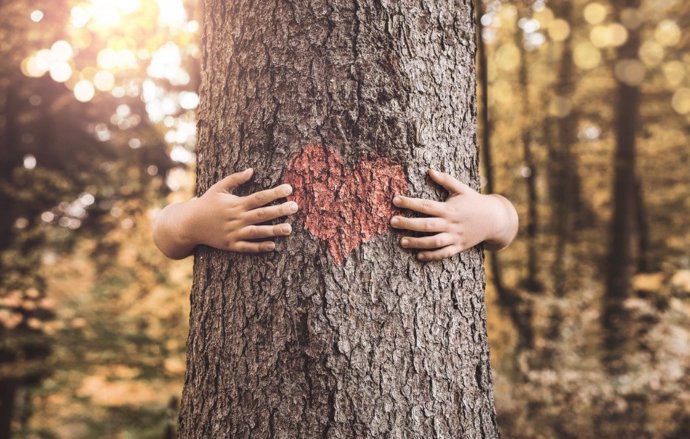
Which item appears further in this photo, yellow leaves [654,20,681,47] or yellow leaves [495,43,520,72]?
yellow leaves [654,20,681,47]

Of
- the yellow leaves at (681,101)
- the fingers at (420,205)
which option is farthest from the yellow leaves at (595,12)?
the fingers at (420,205)

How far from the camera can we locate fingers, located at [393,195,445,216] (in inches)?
54.5

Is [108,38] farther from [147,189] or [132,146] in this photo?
[132,146]

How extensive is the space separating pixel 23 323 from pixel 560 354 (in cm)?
736

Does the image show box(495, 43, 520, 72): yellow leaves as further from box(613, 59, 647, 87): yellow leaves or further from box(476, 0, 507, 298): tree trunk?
box(476, 0, 507, 298): tree trunk

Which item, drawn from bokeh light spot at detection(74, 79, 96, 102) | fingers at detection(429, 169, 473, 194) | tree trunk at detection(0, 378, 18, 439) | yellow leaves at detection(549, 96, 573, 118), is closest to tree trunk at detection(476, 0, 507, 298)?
fingers at detection(429, 169, 473, 194)

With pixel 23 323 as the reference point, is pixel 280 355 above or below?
above

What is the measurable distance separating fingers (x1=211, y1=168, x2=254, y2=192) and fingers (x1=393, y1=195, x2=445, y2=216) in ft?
1.32

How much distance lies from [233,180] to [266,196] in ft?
0.41

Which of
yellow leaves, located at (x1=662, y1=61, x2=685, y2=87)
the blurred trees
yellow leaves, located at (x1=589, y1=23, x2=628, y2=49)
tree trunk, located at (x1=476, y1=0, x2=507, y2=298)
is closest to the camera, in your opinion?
tree trunk, located at (x1=476, y1=0, x2=507, y2=298)

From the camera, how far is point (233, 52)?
149cm

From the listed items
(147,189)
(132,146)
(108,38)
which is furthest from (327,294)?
(132,146)

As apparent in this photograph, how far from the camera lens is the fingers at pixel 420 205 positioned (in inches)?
54.5

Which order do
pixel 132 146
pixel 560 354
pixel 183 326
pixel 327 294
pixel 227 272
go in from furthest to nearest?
pixel 132 146
pixel 560 354
pixel 183 326
pixel 227 272
pixel 327 294
